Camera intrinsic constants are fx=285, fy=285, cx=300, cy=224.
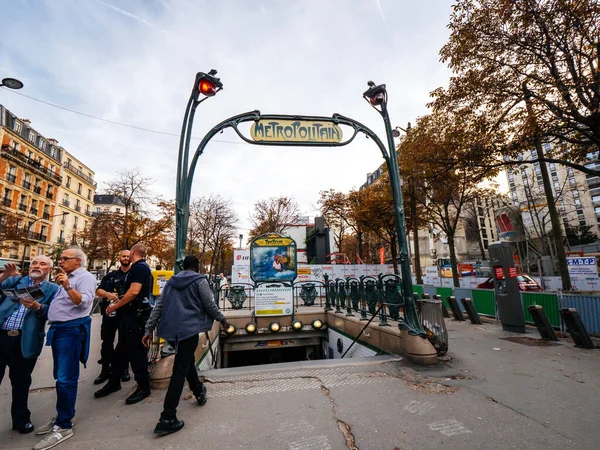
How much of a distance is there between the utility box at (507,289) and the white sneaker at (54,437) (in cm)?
981

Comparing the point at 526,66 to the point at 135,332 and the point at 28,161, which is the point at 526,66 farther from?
the point at 28,161

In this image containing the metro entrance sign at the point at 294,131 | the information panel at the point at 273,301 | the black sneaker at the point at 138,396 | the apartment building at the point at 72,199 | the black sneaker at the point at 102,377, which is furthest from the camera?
the apartment building at the point at 72,199

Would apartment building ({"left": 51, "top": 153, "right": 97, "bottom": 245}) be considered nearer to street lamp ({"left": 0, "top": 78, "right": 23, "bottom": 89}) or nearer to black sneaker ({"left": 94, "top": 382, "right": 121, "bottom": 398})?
street lamp ({"left": 0, "top": 78, "right": 23, "bottom": 89})

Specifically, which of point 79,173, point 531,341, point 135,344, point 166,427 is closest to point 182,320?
point 166,427

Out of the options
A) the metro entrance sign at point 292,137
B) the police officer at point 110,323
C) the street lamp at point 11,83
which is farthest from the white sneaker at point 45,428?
the street lamp at point 11,83

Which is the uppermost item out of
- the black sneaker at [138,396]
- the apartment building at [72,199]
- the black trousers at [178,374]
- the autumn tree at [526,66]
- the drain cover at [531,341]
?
the apartment building at [72,199]

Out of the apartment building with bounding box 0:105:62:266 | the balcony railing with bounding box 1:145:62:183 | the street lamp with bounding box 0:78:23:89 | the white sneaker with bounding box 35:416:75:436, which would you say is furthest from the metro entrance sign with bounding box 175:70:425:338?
the balcony railing with bounding box 1:145:62:183

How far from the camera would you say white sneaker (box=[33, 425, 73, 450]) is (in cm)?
261

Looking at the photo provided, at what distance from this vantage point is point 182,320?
10.1 feet

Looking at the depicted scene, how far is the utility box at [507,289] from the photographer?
8.05 metres

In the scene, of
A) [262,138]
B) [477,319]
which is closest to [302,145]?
[262,138]

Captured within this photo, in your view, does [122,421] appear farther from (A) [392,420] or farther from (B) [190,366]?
(A) [392,420]

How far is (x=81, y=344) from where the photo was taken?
3074mm

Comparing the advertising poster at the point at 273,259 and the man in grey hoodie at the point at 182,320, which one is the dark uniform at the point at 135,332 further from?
the advertising poster at the point at 273,259
